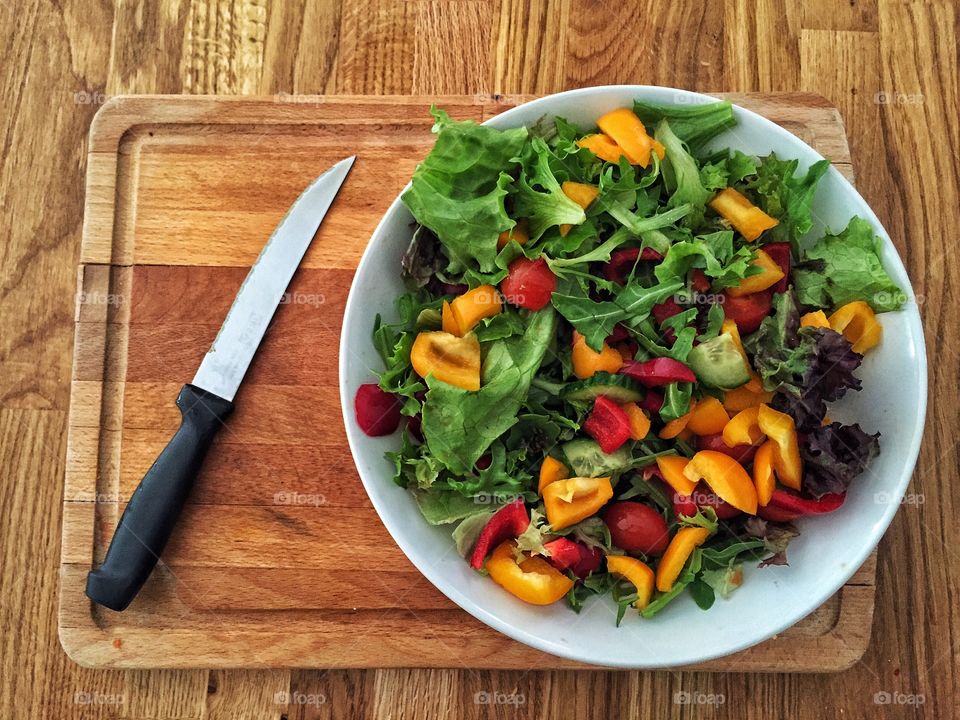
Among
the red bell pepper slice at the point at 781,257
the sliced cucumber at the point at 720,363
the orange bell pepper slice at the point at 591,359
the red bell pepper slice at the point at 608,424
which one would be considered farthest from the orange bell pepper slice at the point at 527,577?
the red bell pepper slice at the point at 781,257

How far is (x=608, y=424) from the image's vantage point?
4.90 feet

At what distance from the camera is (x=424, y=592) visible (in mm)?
1825

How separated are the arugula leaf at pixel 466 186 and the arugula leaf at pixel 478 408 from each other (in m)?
0.19

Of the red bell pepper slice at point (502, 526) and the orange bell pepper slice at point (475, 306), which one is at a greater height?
the orange bell pepper slice at point (475, 306)

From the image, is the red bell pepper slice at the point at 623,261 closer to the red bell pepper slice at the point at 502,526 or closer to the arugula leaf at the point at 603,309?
the arugula leaf at the point at 603,309

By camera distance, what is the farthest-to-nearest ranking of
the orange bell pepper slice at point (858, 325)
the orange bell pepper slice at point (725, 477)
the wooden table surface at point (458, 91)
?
1. the wooden table surface at point (458, 91)
2. the orange bell pepper slice at point (858, 325)
3. the orange bell pepper slice at point (725, 477)

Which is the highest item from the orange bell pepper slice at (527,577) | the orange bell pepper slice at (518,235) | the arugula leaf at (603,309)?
the orange bell pepper slice at (518,235)

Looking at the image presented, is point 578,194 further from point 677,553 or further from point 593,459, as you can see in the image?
point 677,553

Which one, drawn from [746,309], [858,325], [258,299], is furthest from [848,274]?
[258,299]

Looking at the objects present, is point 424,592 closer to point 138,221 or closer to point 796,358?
Answer: point 796,358

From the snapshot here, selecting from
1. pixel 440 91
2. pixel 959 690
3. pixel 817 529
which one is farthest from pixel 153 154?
pixel 959 690

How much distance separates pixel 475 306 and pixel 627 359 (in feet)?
1.06

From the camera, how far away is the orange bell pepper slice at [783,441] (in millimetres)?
1470

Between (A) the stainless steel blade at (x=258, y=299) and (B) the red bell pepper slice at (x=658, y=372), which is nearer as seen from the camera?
(B) the red bell pepper slice at (x=658, y=372)
